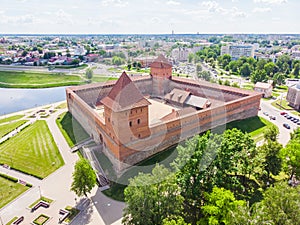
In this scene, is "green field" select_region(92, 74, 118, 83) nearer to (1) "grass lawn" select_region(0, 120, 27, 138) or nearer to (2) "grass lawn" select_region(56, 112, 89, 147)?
(2) "grass lawn" select_region(56, 112, 89, 147)

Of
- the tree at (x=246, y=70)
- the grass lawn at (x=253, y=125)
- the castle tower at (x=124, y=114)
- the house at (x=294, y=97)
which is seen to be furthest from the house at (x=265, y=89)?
the castle tower at (x=124, y=114)

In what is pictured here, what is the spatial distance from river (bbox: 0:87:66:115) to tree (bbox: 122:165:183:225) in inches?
2081

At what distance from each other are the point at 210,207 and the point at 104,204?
483 inches

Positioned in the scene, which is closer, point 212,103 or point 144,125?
point 144,125

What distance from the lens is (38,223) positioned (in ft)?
72.8

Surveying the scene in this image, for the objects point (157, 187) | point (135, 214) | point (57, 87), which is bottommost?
point (57, 87)

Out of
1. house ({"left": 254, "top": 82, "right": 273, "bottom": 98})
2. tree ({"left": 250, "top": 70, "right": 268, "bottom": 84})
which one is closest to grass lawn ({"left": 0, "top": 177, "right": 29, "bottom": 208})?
house ({"left": 254, "top": 82, "right": 273, "bottom": 98})

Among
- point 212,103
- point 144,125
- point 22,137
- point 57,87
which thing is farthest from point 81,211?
point 57,87

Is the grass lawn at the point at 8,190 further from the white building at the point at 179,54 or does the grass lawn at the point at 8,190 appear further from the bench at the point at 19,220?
the white building at the point at 179,54

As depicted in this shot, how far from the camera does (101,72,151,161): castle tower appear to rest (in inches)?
1064

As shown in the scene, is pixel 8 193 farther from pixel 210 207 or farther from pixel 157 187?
pixel 210 207

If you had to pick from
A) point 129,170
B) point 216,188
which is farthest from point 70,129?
point 216,188

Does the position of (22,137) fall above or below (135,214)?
below

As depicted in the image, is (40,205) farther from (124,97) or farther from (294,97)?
(294,97)
